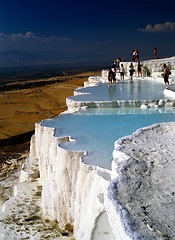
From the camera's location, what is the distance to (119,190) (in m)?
2.26

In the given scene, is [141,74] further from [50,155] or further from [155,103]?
[50,155]

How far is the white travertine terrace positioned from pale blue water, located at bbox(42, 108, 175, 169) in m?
0.24

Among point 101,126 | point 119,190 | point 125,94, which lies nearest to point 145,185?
point 119,190

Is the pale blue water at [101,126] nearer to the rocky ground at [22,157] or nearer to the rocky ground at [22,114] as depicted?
the rocky ground at [22,157]

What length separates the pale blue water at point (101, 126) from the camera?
13.3 ft

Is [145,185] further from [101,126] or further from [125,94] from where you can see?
[125,94]

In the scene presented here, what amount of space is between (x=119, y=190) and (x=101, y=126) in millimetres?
3173

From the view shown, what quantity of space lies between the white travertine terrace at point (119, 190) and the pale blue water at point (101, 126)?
0.78 feet

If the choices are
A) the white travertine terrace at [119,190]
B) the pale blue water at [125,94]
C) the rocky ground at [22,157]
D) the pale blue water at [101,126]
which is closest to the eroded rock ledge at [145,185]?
the white travertine terrace at [119,190]

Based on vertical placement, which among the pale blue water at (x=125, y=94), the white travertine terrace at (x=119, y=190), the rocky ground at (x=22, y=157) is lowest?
the rocky ground at (x=22, y=157)

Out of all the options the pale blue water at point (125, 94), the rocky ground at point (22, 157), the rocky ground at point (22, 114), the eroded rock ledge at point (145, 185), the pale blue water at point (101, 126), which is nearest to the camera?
the eroded rock ledge at point (145, 185)

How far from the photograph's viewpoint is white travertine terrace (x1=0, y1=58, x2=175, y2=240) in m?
1.90

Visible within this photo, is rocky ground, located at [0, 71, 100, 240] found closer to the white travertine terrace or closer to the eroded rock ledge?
the white travertine terrace

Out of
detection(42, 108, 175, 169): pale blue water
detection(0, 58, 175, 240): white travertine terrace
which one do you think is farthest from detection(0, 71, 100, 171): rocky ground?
detection(0, 58, 175, 240): white travertine terrace
